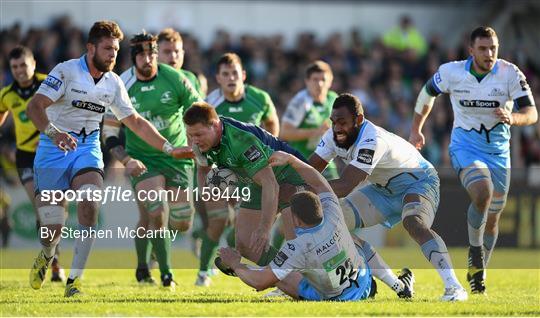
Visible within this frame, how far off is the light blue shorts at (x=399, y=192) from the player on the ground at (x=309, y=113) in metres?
4.65

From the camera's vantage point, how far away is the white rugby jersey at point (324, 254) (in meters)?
10.3

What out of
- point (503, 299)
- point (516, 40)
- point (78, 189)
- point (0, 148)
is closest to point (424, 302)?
point (503, 299)

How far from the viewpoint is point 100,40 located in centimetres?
1184

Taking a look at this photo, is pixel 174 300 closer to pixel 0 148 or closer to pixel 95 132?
pixel 95 132

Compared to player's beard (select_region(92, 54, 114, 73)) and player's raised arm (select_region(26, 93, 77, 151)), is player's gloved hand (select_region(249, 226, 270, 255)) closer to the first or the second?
player's raised arm (select_region(26, 93, 77, 151))

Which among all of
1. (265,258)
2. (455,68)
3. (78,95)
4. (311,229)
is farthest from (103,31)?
(455,68)

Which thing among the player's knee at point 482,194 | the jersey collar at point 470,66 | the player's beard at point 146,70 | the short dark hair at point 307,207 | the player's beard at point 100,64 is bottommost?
the player's knee at point 482,194

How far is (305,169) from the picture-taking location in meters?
10.9

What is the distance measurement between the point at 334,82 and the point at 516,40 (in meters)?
7.27

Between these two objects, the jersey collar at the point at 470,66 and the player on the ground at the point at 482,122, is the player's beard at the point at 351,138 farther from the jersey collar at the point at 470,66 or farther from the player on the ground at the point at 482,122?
the jersey collar at the point at 470,66

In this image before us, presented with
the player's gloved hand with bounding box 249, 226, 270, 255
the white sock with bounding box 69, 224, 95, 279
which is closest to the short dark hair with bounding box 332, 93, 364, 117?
the player's gloved hand with bounding box 249, 226, 270, 255

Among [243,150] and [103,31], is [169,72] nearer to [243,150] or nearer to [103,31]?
[103,31]

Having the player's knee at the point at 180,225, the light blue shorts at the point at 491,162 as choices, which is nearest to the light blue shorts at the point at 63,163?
the player's knee at the point at 180,225

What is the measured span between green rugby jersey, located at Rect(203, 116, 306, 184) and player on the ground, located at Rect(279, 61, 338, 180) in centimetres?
537
